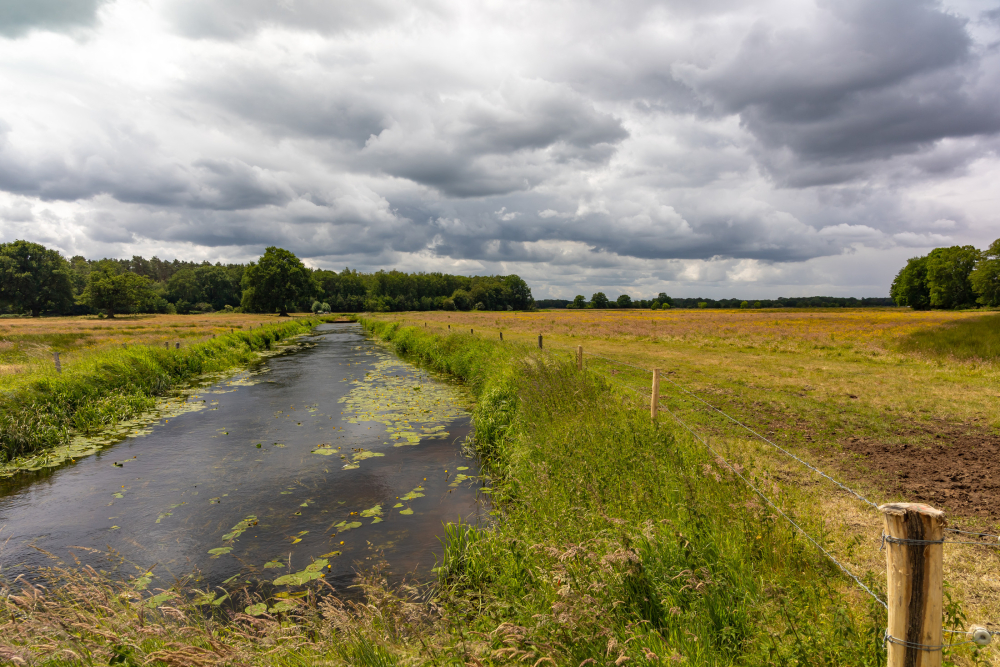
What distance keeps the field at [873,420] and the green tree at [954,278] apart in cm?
9360

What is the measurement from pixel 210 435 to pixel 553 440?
10.2 meters

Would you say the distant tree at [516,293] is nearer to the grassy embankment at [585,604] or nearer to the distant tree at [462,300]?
the distant tree at [462,300]

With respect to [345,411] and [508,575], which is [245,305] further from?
[508,575]

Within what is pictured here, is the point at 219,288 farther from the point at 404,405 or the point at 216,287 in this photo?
the point at 404,405

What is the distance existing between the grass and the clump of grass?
21050 mm

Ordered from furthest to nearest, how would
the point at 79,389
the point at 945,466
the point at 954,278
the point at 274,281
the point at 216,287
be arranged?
the point at 216,287, the point at 954,278, the point at 274,281, the point at 79,389, the point at 945,466

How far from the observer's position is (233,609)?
17.5 ft

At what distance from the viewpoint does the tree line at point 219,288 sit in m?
74.3

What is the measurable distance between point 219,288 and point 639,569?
146 m

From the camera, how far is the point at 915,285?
107 metres

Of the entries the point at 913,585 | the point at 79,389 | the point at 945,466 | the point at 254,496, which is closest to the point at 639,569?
the point at 913,585

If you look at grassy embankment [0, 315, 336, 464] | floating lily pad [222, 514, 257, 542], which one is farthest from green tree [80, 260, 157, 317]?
floating lily pad [222, 514, 257, 542]

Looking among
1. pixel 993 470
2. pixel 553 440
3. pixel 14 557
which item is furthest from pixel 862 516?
pixel 14 557

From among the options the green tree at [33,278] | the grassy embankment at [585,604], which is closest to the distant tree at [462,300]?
the green tree at [33,278]
